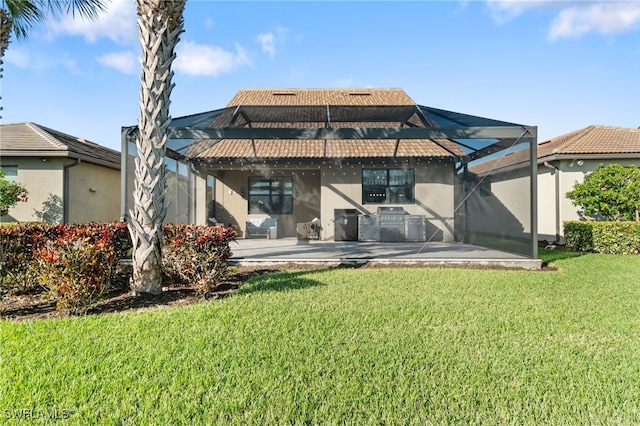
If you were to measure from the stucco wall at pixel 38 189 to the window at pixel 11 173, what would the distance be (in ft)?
0.38

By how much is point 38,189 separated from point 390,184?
11.7 m

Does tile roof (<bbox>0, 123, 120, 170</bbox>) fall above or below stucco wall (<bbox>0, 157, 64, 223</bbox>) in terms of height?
above

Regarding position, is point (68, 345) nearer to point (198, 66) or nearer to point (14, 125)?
point (198, 66)

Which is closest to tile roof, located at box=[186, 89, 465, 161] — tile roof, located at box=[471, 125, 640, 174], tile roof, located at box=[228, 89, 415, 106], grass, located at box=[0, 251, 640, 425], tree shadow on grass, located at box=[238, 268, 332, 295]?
tile roof, located at box=[228, 89, 415, 106]

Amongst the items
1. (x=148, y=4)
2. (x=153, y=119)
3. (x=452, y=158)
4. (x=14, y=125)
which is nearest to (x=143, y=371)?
(x=153, y=119)

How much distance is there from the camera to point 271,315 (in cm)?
362

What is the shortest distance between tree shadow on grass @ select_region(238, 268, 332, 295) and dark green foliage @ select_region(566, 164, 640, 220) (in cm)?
917

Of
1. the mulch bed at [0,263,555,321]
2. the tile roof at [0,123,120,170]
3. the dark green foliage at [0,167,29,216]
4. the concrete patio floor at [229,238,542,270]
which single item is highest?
the tile roof at [0,123,120,170]

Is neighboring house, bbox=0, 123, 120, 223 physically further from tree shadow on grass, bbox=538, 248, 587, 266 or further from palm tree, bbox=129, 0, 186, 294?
tree shadow on grass, bbox=538, 248, 587, 266

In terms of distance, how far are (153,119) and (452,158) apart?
9772mm

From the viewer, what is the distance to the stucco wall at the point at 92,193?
10.5 meters

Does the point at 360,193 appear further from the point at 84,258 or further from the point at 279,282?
the point at 84,258

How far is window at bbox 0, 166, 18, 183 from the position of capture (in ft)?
32.5

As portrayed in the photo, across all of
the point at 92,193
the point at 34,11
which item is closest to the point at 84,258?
the point at 34,11
